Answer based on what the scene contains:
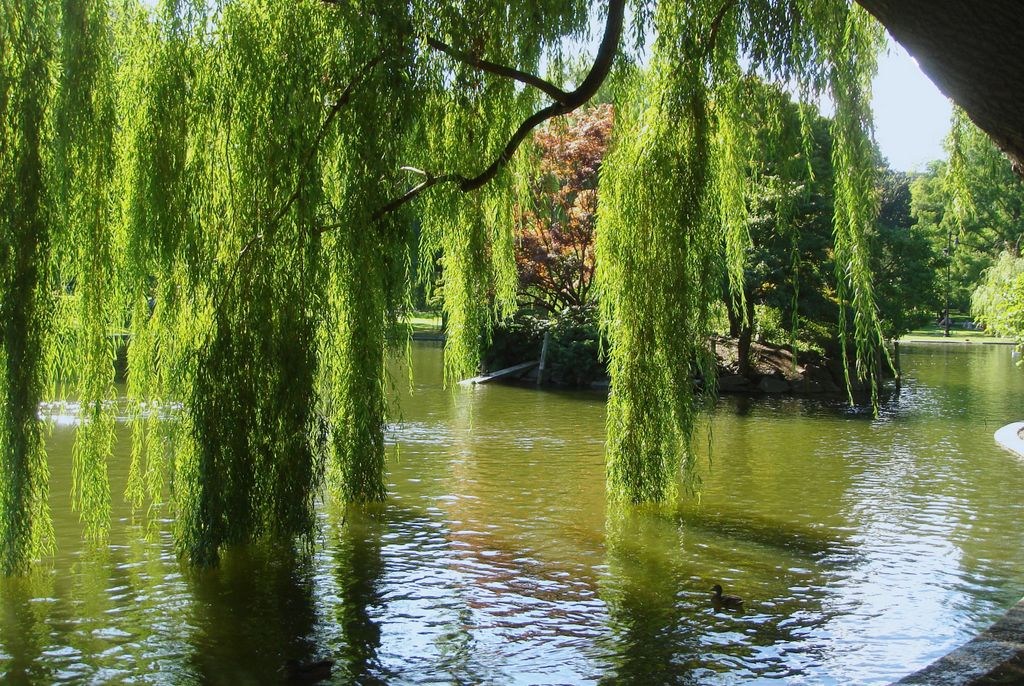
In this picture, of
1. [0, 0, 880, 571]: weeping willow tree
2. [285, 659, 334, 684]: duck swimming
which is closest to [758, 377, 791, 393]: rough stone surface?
[0, 0, 880, 571]: weeping willow tree

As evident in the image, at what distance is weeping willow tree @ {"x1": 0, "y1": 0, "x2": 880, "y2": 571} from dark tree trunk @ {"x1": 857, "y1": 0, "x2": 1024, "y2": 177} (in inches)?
87.9

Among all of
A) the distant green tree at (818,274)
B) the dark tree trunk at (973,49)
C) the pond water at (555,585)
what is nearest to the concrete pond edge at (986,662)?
the pond water at (555,585)

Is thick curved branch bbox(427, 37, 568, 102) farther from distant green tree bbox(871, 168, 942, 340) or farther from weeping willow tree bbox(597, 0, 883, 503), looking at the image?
distant green tree bbox(871, 168, 942, 340)

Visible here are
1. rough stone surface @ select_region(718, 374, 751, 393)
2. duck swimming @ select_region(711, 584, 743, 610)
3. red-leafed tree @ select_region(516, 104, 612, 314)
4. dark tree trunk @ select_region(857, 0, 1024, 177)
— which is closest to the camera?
dark tree trunk @ select_region(857, 0, 1024, 177)

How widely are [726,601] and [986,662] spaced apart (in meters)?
2.32

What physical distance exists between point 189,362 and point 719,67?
13.8ft

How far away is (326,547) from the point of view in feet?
25.7

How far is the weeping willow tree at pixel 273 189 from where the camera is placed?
17.6 feet

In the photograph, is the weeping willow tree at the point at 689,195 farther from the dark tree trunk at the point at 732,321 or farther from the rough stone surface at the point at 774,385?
the dark tree trunk at the point at 732,321

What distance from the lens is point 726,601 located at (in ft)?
21.2

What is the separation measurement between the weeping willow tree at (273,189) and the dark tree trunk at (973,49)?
223 centimetres

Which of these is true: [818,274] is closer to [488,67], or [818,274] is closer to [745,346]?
[745,346]

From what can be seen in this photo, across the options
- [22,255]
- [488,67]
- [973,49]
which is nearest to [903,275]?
[488,67]

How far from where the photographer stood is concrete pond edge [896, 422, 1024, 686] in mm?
4031
